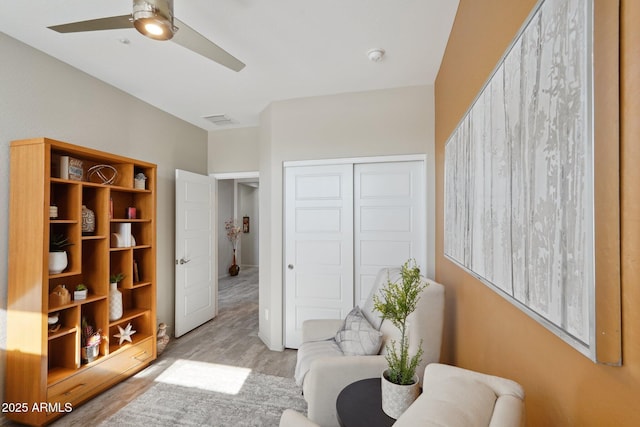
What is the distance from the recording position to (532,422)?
3.02ft

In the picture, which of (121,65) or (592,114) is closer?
(592,114)

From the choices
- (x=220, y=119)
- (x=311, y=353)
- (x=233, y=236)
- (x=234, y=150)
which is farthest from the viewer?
(x=233, y=236)

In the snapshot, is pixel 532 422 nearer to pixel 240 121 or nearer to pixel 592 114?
pixel 592 114

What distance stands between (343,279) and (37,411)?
2533 millimetres

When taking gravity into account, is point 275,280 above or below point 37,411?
above

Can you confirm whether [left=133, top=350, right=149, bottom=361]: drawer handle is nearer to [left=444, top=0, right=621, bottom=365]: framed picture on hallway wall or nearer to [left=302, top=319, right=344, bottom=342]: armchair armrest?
[left=302, top=319, right=344, bottom=342]: armchair armrest

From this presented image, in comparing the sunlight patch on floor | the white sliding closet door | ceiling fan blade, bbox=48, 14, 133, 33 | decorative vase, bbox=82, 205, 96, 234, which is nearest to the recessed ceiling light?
the white sliding closet door

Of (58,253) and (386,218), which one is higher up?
(386,218)

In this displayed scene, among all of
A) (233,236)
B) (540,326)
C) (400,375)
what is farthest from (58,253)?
(233,236)

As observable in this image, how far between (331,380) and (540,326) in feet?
4.02

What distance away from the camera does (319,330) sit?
2473mm

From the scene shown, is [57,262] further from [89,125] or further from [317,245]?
[317,245]

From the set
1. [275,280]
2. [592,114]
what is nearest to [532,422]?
[592,114]

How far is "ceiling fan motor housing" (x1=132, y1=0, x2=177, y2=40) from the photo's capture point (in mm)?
1392
